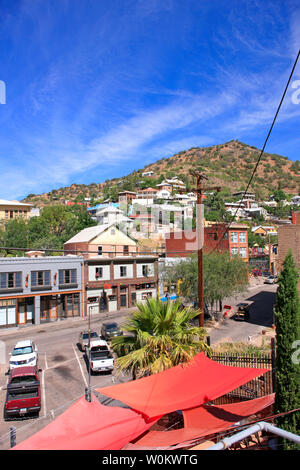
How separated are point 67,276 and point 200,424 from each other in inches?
1179

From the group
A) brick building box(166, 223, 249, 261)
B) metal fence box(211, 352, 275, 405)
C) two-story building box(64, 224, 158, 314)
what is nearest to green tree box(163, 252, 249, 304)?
two-story building box(64, 224, 158, 314)

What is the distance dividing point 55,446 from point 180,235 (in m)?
50.8

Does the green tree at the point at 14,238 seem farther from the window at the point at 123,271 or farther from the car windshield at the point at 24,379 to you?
the car windshield at the point at 24,379

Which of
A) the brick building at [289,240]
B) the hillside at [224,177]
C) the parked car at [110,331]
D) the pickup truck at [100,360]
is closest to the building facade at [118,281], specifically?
the parked car at [110,331]

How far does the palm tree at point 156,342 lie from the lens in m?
10.9

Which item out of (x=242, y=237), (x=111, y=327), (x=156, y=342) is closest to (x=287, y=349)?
(x=156, y=342)

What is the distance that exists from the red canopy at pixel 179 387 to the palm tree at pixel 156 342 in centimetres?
48

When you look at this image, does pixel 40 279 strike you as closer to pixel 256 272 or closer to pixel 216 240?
pixel 216 240

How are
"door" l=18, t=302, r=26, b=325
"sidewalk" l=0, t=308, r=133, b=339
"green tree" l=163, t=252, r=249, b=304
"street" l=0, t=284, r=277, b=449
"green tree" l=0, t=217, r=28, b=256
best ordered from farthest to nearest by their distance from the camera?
"green tree" l=0, t=217, r=28, b=256 → "door" l=18, t=302, r=26, b=325 → "sidewalk" l=0, t=308, r=133, b=339 → "green tree" l=163, t=252, r=249, b=304 → "street" l=0, t=284, r=277, b=449

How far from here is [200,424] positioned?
29.5ft

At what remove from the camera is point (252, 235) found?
8325cm

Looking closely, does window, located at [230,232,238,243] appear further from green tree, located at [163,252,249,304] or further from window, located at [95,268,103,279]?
window, located at [95,268,103,279]

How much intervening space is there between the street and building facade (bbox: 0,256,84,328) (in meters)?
1.74

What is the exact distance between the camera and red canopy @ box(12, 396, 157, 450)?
23.6 feet
